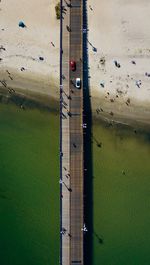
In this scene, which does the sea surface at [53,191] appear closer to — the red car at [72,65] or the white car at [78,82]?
the white car at [78,82]

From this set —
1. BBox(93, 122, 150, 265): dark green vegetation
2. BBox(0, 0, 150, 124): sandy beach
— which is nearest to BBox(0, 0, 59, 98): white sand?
BBox(0, 0, 150, 124): sandy beach

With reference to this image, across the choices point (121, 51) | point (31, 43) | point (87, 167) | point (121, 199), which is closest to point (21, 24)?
point (31, 43)

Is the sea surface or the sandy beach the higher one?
the sandy beach

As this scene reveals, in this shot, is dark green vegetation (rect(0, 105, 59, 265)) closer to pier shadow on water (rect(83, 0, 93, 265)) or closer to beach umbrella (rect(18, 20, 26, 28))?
pier shadow on water (rect(83, 0, 93, 265))

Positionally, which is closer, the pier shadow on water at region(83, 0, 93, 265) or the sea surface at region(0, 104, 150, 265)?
the pier shadow on water at region(83, 0, 93, 265)

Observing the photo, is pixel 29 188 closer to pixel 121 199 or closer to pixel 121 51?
pixel 121 199

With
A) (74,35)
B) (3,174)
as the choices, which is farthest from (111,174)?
(74,35)

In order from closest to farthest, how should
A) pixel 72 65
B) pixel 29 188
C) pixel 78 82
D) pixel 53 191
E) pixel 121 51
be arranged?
pixel 72 65
pixel 78 82
pixel 121 51
pixel 53 191
pixel 29 188
